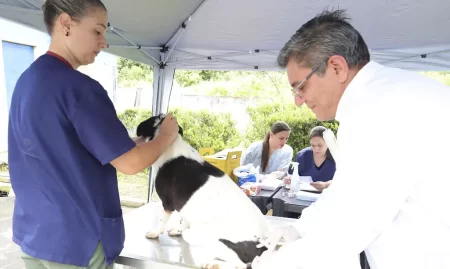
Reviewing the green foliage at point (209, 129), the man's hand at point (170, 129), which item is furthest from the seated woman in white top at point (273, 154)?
the green foliage at point (209, 129)

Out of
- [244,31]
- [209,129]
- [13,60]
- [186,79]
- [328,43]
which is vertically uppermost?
[244,31]

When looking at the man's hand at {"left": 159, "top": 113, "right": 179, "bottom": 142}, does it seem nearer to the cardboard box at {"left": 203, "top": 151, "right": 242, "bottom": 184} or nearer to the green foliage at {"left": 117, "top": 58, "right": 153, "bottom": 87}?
the cardboard box at {"left": 203, "top": 151, "right": 242, "bottom": 184}

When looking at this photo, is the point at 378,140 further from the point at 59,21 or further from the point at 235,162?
the point at 235,162

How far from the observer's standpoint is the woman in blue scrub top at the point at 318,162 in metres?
4.53

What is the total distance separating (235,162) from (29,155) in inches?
167

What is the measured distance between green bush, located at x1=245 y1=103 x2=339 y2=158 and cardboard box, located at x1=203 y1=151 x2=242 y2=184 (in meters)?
4.20

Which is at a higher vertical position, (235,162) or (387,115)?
(387,115)

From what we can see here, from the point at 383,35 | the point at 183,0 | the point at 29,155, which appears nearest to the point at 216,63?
the point at 183,0

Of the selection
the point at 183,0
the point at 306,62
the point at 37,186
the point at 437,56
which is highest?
A: the point at 183,0

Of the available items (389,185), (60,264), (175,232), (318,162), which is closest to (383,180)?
(389,185)

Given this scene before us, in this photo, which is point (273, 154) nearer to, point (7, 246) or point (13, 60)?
point (7, 246)

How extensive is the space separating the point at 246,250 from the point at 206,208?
1.18ft

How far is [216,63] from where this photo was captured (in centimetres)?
582

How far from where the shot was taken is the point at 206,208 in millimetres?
2082
